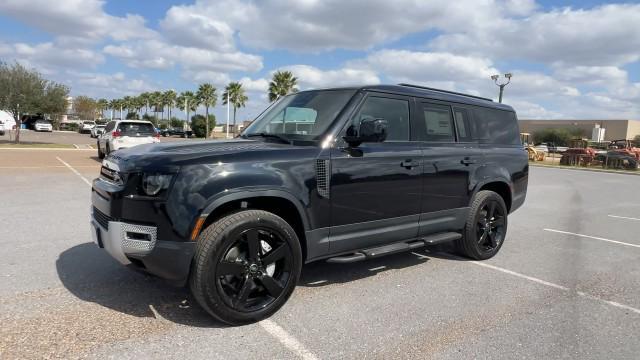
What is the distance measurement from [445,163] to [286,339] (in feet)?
8.66

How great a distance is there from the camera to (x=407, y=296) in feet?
14.1

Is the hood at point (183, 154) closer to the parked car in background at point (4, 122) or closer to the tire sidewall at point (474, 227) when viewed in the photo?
the tire sidewall at point (474, 227)

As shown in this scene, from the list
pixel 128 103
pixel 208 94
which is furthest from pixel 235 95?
pixel 128 103

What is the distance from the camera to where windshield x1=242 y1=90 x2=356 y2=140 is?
428 cm

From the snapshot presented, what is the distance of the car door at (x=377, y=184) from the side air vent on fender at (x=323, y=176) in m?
A: 0.05

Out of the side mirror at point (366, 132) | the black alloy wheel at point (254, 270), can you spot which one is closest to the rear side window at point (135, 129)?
the side mirror at point (366, 132)

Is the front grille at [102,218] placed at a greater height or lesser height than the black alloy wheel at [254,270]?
greater

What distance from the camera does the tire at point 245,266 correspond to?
336 cm

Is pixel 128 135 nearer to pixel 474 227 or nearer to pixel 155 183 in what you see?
pixel 474 227

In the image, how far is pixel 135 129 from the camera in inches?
644

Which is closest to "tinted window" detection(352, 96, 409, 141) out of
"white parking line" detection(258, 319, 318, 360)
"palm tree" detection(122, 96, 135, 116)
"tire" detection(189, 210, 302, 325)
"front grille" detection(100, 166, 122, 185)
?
"tire" detection(189, 210, 302, 325)

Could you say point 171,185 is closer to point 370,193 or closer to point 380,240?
point 370,193

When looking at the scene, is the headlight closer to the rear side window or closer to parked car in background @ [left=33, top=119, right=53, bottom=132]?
the rear side window

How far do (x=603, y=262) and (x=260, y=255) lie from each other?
466 cm
